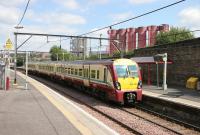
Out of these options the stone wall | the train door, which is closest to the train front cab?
the train door

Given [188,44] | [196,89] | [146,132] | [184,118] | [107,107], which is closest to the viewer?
[146,132]

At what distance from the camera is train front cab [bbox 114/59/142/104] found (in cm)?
2166

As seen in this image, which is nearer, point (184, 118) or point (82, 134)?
point (82, 134)

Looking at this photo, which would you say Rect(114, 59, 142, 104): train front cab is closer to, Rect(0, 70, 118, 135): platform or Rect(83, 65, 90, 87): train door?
Rect(0, 70, 118, 135): platform

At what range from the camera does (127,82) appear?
22.0 metres

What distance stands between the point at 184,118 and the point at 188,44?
11239 millimetres

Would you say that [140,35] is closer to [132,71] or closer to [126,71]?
[132,71]

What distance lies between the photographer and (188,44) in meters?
29.3

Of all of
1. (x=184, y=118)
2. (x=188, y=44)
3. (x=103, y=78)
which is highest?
(x=188, y=44)

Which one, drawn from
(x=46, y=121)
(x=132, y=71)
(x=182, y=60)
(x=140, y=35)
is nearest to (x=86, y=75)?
(x=132, y=71)

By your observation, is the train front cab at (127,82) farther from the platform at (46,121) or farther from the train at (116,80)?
the platform at (46,121)

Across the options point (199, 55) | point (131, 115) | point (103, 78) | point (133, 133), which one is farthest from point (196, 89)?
point (133, 133)

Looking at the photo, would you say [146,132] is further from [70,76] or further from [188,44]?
[70,76]

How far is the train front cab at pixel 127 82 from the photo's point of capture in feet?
71.1
